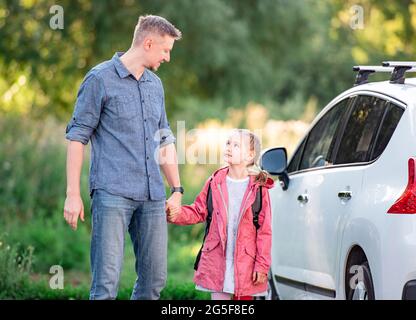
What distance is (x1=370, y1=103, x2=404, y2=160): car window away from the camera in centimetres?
656

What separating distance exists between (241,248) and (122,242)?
0.78 meters

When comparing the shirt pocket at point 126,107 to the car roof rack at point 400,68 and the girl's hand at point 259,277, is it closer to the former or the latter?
the girl's hand at point 259,277

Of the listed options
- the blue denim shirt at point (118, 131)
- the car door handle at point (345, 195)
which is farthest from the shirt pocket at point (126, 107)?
the car door handle at point (345, 195)

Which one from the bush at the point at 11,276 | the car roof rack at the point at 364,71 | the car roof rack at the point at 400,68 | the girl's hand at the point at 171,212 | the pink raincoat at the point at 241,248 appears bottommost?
the bush at the point at 11,276

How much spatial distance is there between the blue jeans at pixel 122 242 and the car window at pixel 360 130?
1.34 m

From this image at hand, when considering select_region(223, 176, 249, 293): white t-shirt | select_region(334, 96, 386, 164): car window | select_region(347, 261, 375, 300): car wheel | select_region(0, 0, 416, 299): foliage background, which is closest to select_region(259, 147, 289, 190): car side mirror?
select_region(334, 96, 386, 164): car window

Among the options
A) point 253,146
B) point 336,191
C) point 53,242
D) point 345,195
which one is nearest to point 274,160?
point 336,191

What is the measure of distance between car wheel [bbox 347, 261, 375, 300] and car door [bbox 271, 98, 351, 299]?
25.7 inches

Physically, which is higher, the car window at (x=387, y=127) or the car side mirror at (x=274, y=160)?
the car window at (x=387, y=127)

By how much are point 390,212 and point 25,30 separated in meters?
16.9

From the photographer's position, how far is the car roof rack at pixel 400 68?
6758 millimetres

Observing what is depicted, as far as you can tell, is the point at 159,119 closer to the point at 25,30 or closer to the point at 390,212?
the point at 390,212

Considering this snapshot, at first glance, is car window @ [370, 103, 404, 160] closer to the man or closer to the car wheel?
the car wheel
